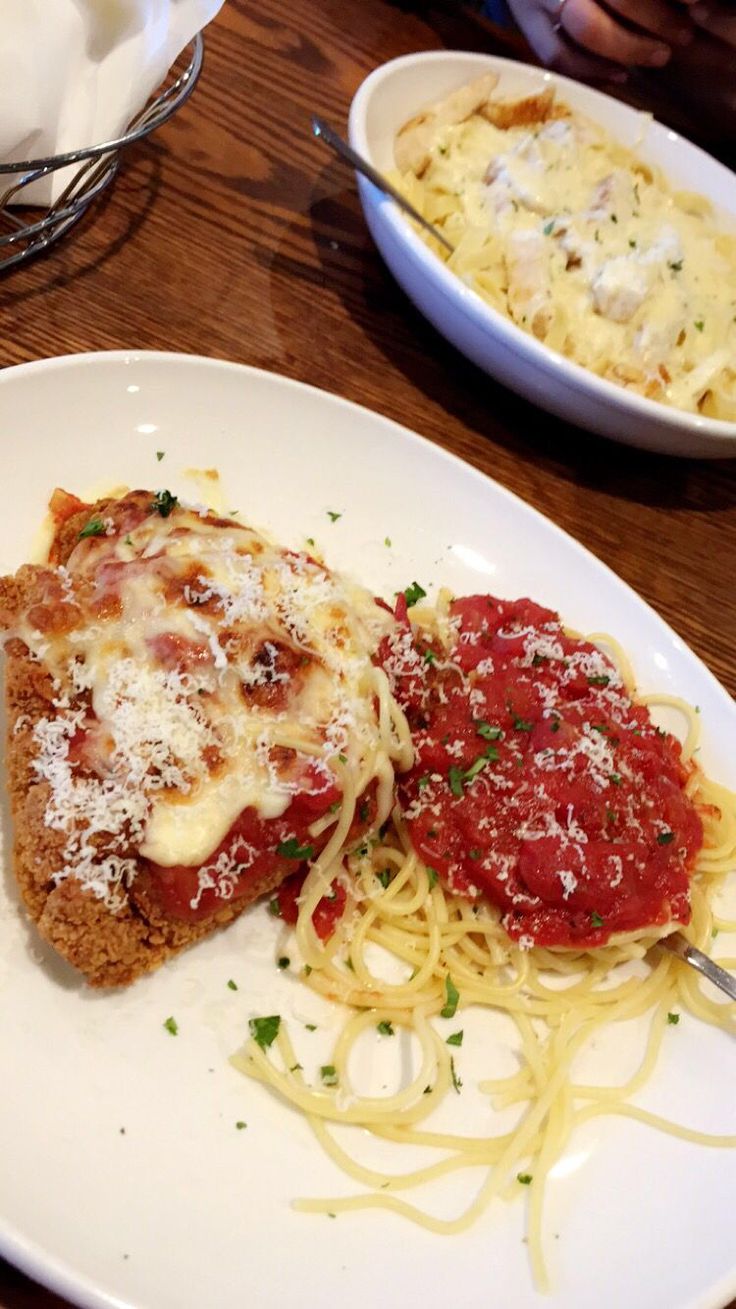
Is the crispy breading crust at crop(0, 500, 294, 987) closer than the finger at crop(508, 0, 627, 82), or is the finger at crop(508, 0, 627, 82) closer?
the crispy breading crust at crop(0, 500, 294, 987)

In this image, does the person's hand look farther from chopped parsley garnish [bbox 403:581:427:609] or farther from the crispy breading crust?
the crispy breading crust

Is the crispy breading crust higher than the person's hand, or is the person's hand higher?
the person's hand

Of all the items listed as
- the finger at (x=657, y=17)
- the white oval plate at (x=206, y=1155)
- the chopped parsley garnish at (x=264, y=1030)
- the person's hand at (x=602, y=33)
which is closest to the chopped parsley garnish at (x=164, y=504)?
the white oval plate at (x=206, y=1155)

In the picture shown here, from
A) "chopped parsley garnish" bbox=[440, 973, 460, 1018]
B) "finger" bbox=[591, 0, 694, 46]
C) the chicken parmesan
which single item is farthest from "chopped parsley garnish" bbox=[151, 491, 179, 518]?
"finger" bbox=[591, 0, 694, 46]

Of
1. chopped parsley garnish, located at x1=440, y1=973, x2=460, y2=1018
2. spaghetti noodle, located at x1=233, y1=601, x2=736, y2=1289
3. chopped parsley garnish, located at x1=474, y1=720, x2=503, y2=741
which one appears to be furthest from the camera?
chopped parsley garnish, located at x1=474, y1=720, x2=503, y2=741

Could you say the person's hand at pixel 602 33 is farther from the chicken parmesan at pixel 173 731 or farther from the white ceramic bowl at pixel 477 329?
the chicken parmesan at pixel 173 731

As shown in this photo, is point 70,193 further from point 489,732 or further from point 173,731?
point 489,732
